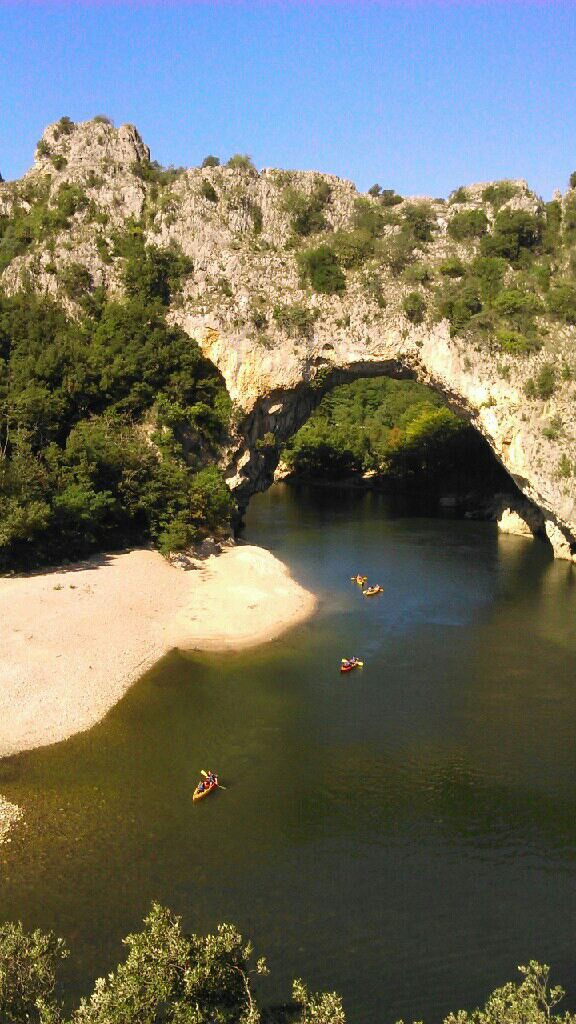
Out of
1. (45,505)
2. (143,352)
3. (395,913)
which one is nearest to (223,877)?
(395,913)

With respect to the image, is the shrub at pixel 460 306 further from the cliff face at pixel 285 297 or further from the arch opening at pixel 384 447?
the arch opening at pixel 384 447

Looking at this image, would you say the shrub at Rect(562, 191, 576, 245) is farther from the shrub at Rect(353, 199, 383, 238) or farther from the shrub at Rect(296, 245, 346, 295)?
the shrub at Rect(296, 245, 346, 295)

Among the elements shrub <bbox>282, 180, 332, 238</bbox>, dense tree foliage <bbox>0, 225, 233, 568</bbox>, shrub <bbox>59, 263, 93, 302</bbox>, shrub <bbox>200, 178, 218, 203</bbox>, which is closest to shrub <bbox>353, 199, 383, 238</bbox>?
shrub <bbox>282, 180, 332, 238</bbox>

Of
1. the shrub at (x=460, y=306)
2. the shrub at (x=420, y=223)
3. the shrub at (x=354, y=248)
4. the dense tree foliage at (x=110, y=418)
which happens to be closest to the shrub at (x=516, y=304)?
the shrub at (x=460, y=306)

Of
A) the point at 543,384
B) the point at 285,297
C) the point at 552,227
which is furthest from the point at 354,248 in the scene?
the point at 543,384

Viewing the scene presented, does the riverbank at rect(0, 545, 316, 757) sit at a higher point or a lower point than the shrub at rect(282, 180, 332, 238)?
lower

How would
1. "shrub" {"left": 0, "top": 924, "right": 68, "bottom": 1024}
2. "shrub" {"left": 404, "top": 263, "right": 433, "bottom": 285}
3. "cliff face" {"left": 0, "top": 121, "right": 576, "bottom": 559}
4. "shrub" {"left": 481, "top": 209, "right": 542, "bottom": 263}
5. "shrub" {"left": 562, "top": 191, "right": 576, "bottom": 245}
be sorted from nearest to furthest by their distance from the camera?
1. "shrub" {"left": 0, "top": 924, "right": 68, "bottom": 1024}
2. "cliff face" {"left": 0, "top": 121, "right": 576, "bottom": 559}
3. "shrub" {"left": 404, "top": 263, "right": 433, "bottom": 285}
4. "shrub" {"left": 481, "top": 209, "right": 542, "bottom": 263}
5. "shrub" {"left": 562, "top": 191, "right": 576, "bottom": 245}

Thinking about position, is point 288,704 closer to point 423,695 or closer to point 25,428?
point 423,695
